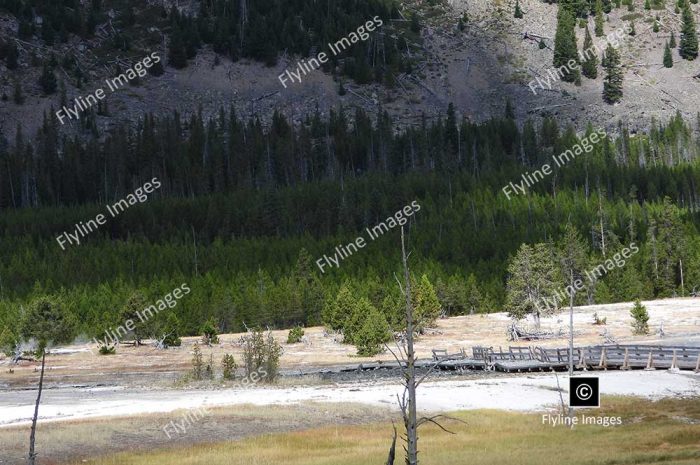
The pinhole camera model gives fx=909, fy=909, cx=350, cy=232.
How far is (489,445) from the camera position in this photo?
132 feet

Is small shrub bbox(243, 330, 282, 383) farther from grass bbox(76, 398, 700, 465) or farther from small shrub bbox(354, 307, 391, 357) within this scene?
grass bbox(76, 398, 700, 465)

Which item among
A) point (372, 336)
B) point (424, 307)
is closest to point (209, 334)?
point (372, 336)

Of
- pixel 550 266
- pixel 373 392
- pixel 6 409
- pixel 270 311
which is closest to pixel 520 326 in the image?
pixel 550 266

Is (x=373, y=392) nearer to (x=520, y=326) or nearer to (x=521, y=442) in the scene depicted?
(x=521, y=442)

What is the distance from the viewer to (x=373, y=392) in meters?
57.8

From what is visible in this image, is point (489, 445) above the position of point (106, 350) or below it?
below

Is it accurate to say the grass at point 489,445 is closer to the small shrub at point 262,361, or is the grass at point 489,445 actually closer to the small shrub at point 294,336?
the small shrub at point 262,361

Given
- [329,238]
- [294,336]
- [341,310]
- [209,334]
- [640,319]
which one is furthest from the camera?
[329,238]

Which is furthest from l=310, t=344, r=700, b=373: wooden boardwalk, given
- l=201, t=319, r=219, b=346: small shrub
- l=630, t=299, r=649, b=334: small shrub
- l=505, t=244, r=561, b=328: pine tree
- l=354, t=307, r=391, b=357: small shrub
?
l=201, t=319, r=219, b=346: small shrub

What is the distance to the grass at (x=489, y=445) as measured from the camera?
36.9m

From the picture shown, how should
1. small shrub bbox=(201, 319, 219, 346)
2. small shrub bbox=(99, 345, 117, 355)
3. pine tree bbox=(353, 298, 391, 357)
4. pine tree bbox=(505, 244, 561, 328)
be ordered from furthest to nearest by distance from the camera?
pine tree bbox=(505, 244, 561, 328) → small shrub bbox=(201, 319, 219, 346) → small shrub bbox=(99, 345, 117, 355) → pine tree bbox=(353, 298, 391, 357)

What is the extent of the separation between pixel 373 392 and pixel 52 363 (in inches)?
1682

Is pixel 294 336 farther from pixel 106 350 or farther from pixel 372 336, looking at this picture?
pixel 106 350

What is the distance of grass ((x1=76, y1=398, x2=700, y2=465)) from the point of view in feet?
121
